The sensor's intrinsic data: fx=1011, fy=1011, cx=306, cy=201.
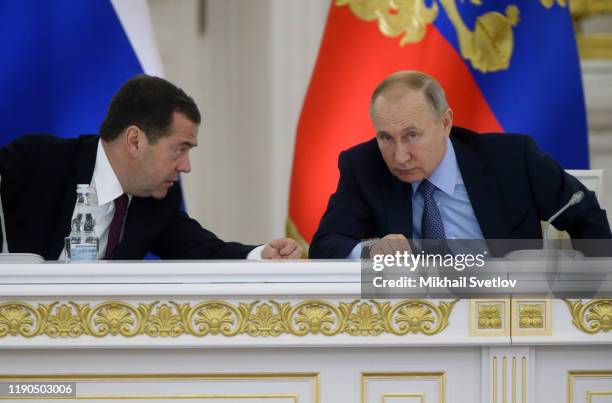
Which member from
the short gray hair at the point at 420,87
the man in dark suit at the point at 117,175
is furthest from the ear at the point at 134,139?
the short gray hair at the point at 420,87

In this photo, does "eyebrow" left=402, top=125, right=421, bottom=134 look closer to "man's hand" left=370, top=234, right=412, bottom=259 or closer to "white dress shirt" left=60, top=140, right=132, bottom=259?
"man's hand" left=370, top=234, right=412, bottom=259

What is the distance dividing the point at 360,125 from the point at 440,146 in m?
1.43

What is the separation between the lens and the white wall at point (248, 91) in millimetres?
4527

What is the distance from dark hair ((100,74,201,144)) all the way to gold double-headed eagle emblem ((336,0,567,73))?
5.00ft

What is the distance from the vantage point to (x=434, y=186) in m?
2.98

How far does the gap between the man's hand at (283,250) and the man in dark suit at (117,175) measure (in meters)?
0.16

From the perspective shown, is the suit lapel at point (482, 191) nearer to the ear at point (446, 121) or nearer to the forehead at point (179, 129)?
the ear at point (446, 121)

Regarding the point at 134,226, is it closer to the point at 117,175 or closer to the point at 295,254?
the point at 117,175

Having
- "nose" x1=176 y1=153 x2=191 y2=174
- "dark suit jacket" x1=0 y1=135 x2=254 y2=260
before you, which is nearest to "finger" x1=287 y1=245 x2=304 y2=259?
"dark suit jacket" x1=0 y1=135 x2=254 y2=260

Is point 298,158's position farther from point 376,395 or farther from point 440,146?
point 376,395

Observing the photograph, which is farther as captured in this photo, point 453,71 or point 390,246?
point 453,71

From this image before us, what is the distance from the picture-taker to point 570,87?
432 cm

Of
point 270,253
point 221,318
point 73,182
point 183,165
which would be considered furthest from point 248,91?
point 221,318

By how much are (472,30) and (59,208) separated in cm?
208
